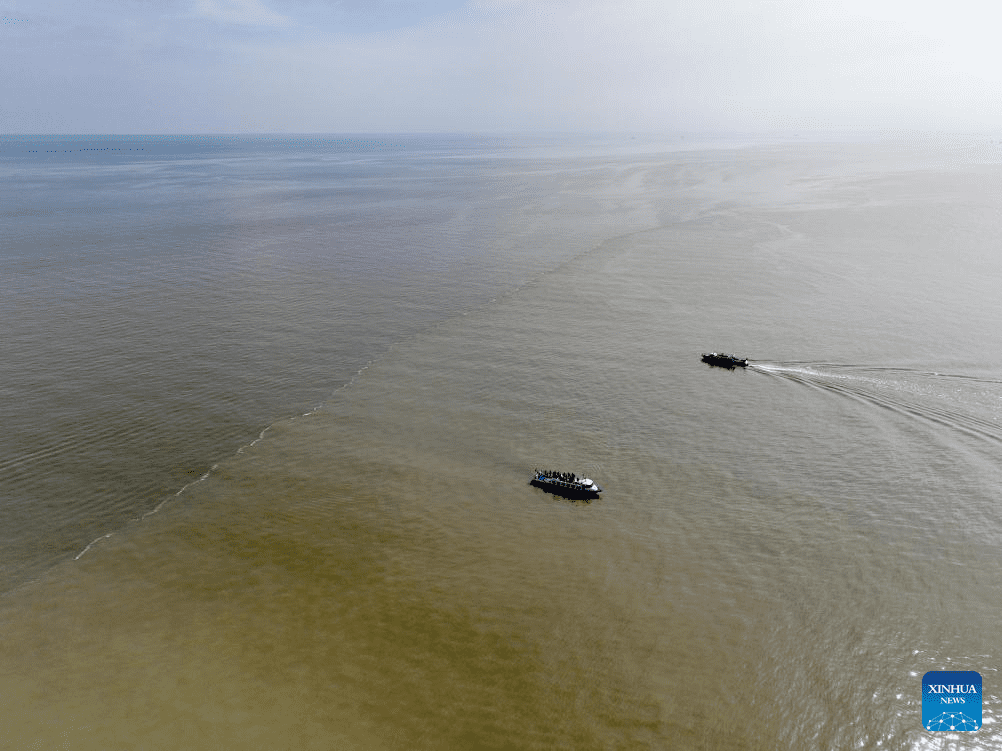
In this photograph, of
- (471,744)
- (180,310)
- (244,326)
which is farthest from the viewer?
(180,310)

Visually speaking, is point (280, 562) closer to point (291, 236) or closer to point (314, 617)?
point (314, 617)

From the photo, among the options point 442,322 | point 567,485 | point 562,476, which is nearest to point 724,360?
point 562,476

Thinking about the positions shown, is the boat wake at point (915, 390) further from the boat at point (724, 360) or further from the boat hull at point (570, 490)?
the boat hull at point (570, 490)

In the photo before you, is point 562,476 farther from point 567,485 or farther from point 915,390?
point 915,390

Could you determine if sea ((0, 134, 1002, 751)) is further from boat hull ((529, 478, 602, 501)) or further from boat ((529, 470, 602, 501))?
boat ((529, 470, 602, 501))

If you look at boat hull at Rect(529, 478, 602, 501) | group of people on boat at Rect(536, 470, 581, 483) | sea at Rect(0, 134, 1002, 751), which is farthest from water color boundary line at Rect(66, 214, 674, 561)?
boat hull at Rect(529, 478, 602, 501)

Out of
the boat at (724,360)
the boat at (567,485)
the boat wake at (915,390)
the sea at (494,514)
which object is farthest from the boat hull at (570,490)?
the boat wake at (915,390)

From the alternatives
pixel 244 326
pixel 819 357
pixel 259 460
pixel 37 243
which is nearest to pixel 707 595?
pixel 259 460
